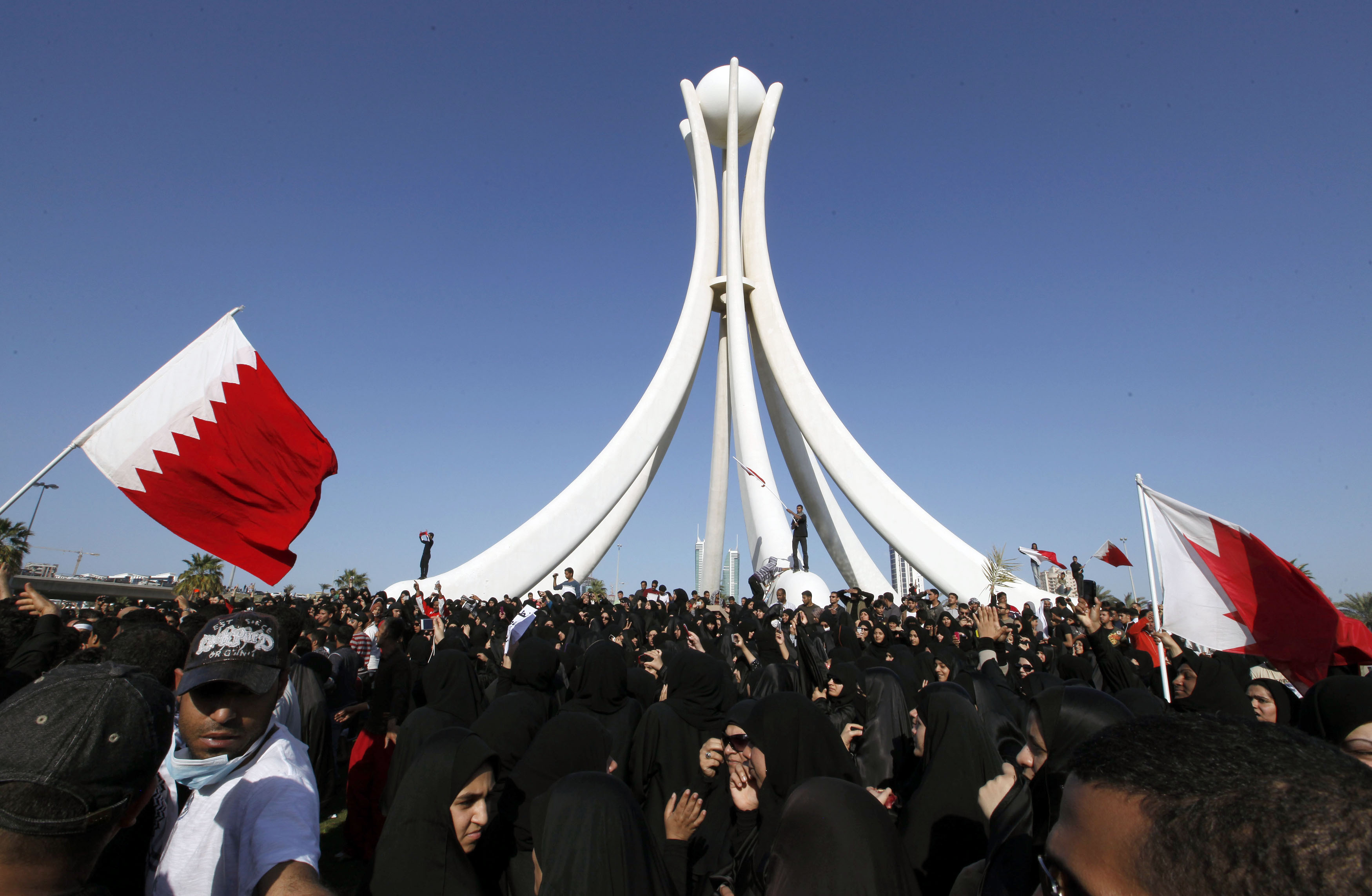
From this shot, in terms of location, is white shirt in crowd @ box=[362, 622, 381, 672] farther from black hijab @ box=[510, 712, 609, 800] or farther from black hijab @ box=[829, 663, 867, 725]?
black hijab @ box=[829, 663, 867, 725]

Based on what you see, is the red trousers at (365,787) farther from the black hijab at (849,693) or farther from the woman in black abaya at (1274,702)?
the woman in black abaya at (1274,702)

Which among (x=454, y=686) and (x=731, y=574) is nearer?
(x=454, y=686)

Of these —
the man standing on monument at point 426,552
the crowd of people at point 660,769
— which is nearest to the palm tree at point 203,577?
the man standing on monument at point 426,552

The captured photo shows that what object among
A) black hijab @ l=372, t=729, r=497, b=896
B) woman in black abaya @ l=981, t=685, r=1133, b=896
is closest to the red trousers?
black hijab @ l=372, t=729, r=497, b=896

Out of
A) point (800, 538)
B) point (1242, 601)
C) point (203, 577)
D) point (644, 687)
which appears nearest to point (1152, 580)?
point (1242, 601)

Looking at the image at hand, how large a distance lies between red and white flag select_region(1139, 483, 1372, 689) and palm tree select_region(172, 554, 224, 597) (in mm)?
25874

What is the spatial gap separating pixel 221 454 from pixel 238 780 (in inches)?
84.4

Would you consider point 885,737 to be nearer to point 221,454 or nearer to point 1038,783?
point 1038,783

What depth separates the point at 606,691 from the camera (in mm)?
3285

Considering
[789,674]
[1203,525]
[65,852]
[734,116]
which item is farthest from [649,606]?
[734,116]

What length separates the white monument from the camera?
12586mm

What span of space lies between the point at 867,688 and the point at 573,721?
4.57 ft

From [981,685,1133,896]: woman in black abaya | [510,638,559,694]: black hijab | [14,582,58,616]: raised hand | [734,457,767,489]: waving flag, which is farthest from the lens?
[734,457,767,489]: waving flag

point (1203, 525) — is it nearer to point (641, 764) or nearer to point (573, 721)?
point (641, 764)
